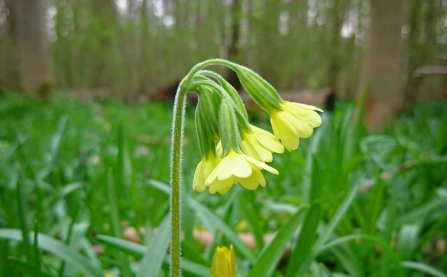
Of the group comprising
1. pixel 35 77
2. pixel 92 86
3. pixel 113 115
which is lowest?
pixel 92 86

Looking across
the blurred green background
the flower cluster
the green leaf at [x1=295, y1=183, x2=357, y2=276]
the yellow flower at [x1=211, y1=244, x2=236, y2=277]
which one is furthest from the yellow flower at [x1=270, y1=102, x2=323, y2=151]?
the green leaf at [x1=295, y1=183, x2=357, y2=276]

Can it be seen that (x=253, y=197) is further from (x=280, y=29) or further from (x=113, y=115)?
(x=280, y=29)

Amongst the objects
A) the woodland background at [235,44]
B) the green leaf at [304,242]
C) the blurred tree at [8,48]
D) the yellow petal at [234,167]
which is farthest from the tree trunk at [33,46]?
the yellow petal at [234,167]

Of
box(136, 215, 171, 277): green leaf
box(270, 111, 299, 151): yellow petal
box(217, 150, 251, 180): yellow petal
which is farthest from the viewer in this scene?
box(136, 215, 171, 277): green leaf

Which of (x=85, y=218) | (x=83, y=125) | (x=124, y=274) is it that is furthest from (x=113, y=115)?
(x=124, y=274)

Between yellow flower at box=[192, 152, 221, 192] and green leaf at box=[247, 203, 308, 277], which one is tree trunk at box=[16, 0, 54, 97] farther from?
yellow flower at box=[192, 152, 221, 192]

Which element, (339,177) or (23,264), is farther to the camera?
(339,177)

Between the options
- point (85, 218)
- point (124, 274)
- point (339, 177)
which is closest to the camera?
point (124, 274)

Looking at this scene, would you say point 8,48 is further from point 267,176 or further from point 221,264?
point 221,264
